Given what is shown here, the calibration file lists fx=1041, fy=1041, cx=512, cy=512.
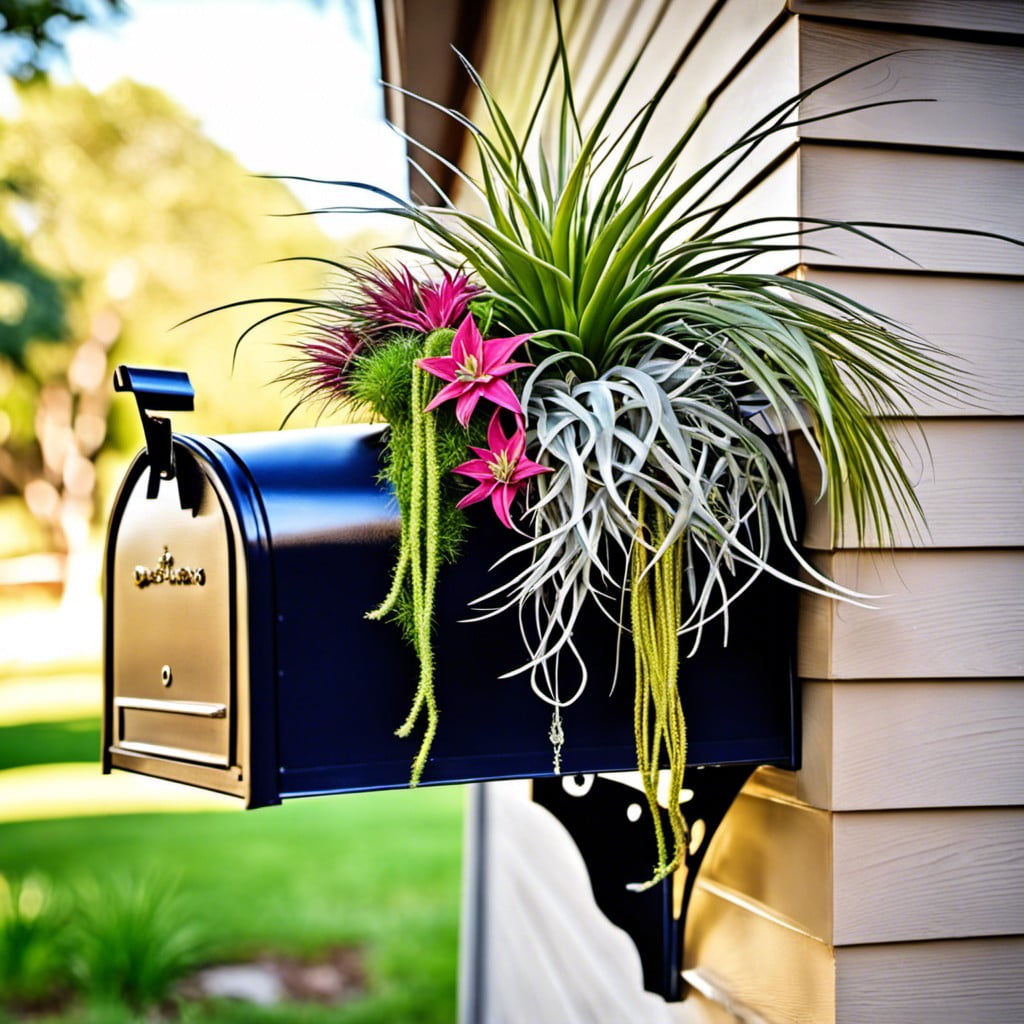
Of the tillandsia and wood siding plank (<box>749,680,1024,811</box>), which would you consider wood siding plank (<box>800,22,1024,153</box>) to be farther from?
wood siding plank (<box>749,680,1024,811</box>)

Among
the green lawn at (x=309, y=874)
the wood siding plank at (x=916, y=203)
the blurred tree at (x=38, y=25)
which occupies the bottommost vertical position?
the green lawn at (x=309, y=874)

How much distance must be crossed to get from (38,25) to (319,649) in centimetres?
374

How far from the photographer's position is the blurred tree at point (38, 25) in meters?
3.80

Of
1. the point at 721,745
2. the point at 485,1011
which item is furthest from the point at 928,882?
the point at 485,1011

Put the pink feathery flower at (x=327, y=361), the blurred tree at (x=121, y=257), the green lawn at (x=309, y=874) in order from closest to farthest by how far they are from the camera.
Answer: the pink feathery flower at (x=327, y=361)
the green lawn at (x=309, y=874)
the blurred tree at (x=121, y=257)

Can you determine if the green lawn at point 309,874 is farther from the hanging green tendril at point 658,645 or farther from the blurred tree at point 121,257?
the blurred tree at point 121,257

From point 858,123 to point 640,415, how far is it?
488 millimetres

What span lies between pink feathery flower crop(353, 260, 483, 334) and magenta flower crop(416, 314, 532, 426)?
0.07 metres

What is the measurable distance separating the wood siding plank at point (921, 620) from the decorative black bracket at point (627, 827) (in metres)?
0.23

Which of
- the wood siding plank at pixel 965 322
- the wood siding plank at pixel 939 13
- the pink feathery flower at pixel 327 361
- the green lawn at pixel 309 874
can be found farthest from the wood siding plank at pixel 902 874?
the green lawn at pixel 309 874

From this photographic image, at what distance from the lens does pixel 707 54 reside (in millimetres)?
1430

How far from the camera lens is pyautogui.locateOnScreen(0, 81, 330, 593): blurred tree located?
10727 mm

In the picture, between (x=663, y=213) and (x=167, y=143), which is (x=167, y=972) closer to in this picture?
(x=663, y=213)

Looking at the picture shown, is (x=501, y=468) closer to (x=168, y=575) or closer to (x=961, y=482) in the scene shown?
(x=168, y=575)
